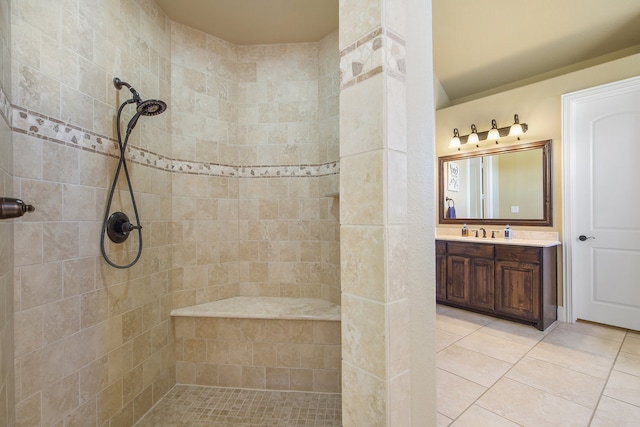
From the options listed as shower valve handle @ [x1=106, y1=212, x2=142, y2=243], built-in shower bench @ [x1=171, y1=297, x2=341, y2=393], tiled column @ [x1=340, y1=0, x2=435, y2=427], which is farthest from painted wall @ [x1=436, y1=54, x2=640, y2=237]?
shower valve handle @ [x1=106, y1=212, x2=142, y2=243]

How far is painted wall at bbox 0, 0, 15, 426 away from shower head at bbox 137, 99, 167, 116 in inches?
20.2

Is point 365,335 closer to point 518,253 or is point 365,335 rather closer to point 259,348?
point 259,348

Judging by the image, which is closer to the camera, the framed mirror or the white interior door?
the white interior door

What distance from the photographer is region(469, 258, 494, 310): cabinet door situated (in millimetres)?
2980

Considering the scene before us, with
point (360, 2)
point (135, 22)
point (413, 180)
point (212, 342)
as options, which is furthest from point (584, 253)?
point (135, 22)

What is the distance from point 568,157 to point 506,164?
1.86 ft

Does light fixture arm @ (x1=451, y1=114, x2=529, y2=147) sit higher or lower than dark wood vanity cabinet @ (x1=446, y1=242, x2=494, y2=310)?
higher

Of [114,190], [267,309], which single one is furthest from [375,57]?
[267,309]

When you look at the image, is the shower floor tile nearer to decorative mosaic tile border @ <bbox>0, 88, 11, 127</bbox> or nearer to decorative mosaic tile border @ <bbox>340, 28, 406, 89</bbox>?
decorative mosaic tile border @ <bbox>0, 88, 11, 127</bbox>

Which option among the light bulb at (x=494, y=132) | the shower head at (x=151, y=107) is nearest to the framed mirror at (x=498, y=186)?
the light bulb at (x=494, y=132)

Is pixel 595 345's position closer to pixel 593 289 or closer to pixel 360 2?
pixel 593 289

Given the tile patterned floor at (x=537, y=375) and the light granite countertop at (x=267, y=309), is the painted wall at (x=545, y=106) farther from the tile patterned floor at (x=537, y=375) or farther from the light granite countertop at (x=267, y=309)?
the light granite countertop at (x=267, y=309)

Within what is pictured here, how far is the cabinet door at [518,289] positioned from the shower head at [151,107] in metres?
3.33

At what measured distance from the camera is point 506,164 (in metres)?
3.31
